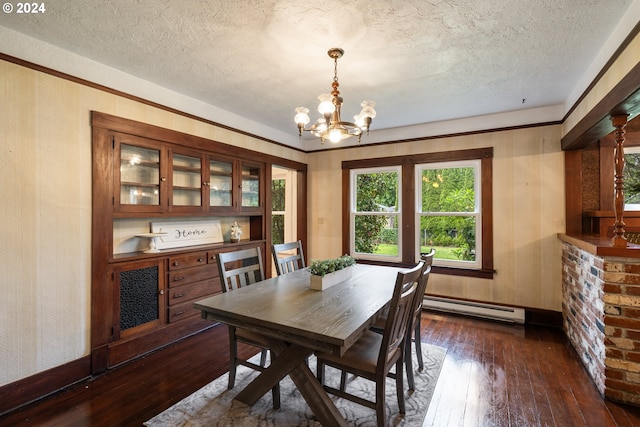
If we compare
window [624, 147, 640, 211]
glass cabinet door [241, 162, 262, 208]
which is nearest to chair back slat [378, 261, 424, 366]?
glass cabinet door [241, 162, 262, 208]

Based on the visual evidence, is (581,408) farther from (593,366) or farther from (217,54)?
(217,54)

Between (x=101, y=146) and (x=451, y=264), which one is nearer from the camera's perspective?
(x=101, y=146)

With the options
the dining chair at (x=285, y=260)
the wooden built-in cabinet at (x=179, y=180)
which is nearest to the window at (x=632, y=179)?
the dining chair at (x=285, y=260)

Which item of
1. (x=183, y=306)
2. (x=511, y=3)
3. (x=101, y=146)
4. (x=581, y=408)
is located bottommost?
(x=581, y=408)

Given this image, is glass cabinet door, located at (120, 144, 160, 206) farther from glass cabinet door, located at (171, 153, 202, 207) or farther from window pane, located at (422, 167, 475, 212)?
window pane, located at (422, 167, 475, 212)

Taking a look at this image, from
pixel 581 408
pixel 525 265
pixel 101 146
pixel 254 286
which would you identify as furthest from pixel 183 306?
pixel 525 265

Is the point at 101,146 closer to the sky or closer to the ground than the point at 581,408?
closer to the sky

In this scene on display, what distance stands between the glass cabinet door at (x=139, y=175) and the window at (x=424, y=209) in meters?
2.79

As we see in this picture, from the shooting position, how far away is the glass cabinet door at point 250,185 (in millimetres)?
4070

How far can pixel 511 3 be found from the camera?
70.4 inches

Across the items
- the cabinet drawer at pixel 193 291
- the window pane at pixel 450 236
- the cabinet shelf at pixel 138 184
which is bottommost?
the cabinet drawer at pixel 193 291

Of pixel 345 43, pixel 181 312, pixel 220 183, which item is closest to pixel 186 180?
pixel 220 183

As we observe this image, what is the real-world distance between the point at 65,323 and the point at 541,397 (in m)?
3.68

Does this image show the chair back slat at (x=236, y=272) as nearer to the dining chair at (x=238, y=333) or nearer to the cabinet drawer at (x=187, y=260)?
the dining chair at (x=238, y=333)
